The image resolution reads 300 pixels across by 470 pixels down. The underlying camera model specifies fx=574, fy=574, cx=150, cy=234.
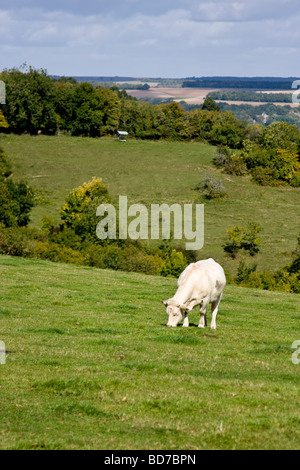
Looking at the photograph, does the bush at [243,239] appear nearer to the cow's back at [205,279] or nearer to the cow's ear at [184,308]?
the cow's back at [205,279]

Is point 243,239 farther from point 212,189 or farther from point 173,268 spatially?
point 173,268

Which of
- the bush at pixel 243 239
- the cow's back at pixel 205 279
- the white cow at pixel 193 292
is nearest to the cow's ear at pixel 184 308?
the white cow at pixel 193 292

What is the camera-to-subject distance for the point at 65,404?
34.4 ft

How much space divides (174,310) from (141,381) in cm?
635

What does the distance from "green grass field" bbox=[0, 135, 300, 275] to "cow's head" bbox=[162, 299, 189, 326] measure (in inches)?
2294

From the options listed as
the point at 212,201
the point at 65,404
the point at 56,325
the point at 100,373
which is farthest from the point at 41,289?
the point at 212,201

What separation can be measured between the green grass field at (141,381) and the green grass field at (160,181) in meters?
57.3

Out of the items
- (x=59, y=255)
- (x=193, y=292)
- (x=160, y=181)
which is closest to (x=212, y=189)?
(x=160, y=181)

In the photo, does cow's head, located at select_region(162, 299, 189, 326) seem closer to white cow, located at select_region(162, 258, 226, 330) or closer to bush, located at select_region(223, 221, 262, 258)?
white cow, located at select_region(162, 258, 226, 330)

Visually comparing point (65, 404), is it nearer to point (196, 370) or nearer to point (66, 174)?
point (196, 370)

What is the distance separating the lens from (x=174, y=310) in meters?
18.2

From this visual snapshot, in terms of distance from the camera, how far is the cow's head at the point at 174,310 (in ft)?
58.8

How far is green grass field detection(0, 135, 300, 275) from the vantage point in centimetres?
8838

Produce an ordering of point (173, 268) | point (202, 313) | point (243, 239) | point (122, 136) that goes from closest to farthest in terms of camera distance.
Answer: point (202, 313), point (173, 268), point (243, 239), point (122, 136)
